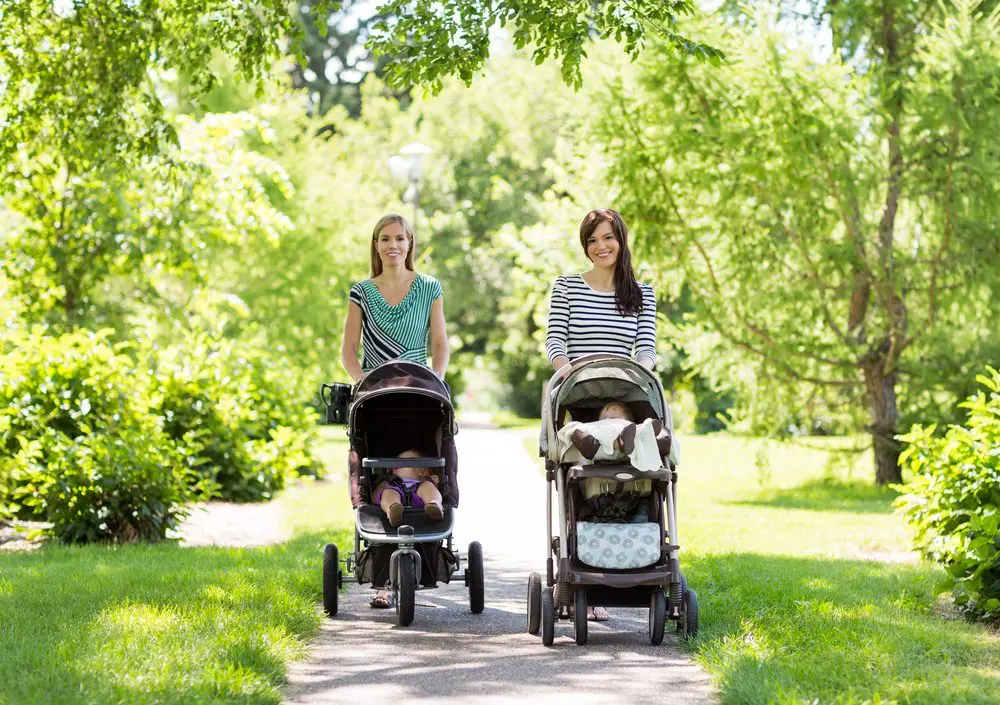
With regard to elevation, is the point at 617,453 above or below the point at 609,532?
above

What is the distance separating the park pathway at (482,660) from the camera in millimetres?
5883

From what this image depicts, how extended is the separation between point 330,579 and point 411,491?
2.26ft

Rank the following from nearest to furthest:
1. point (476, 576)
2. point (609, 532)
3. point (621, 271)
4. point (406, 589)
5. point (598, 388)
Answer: point (609, 532) → point (598, 388) → point (406, 589) → point (621, 271) → point (476, 576)

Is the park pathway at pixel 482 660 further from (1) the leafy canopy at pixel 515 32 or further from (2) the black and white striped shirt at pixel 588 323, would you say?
(1) the leafy canopy at pixel 515 32

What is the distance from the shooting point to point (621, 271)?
24.8ft

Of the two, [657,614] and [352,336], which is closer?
[657,614]

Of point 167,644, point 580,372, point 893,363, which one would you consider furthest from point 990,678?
point 893,363

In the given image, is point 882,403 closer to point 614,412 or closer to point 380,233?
point 380,233

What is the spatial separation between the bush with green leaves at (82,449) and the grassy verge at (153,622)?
50 cm

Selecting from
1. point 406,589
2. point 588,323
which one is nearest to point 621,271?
point 588,323

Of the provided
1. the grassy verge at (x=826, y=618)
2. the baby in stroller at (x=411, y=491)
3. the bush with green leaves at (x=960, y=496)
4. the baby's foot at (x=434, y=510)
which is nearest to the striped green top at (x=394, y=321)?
the baby in stroller at (x=411, y=491)

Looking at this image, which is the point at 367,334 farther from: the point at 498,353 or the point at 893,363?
the point at 498,353

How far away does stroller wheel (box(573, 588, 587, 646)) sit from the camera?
6.89 metres

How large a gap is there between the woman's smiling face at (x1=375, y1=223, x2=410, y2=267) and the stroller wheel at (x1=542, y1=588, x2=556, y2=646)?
2307 mm
